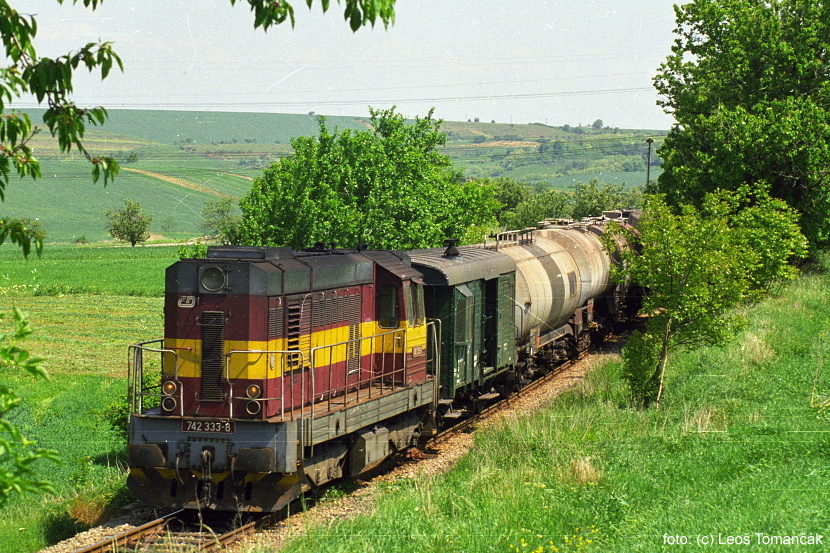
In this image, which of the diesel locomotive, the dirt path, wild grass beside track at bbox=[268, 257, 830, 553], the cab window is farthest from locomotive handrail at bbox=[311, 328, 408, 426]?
the dirt path

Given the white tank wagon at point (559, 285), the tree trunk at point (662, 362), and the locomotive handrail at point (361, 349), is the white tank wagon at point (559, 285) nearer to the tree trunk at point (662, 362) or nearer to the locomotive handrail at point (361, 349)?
the tree trunk at point (662, 362)

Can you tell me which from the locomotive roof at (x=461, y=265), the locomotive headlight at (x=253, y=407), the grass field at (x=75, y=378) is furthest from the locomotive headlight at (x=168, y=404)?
the locomotive roof at (x=461, y=265)

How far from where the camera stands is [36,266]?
7350 centimetres

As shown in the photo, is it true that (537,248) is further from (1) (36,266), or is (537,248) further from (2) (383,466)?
(1) (36,266)

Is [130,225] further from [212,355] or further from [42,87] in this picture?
[42,87]

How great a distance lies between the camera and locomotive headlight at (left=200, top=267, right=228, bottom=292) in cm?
1226

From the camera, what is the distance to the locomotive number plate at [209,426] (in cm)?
1174

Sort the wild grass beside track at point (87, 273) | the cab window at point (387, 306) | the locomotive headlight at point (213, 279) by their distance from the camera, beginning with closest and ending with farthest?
the locomotive headlight at point (213, 279) < the cab window at point (387, 306) < the wild grass beside track at point (87, 273)

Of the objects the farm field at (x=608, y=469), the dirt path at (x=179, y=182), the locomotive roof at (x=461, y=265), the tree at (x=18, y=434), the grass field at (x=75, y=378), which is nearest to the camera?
the tree at (x=18, y=434)

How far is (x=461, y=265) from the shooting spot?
1677 cm

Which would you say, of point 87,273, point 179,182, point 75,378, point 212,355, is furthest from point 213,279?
point 179,182

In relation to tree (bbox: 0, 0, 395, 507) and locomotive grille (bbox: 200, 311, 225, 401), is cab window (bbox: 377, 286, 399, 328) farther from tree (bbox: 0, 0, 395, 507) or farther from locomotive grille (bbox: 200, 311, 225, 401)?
tree (bbox: 0, 0, 395, 507)

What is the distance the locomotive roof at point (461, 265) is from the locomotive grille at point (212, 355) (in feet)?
15.4

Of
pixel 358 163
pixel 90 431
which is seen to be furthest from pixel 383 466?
pixel 358 163
